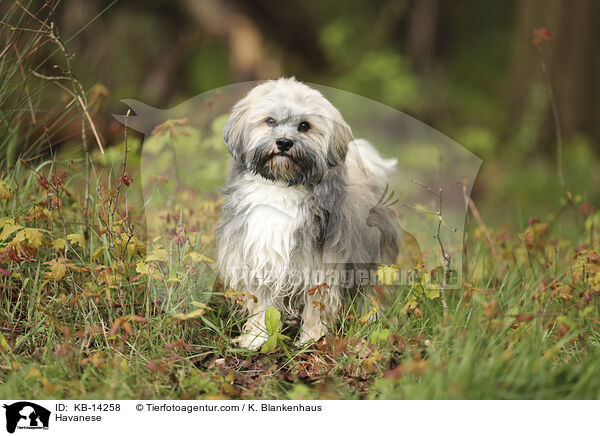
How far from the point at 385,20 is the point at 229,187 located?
7804mm

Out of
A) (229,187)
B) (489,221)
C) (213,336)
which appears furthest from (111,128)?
(489,221)

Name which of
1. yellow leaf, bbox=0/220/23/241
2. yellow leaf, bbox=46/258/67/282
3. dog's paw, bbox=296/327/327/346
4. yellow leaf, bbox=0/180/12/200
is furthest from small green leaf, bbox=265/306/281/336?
yellow leaf, bbox=0/180/12/200

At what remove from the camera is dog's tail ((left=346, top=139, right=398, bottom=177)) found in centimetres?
313

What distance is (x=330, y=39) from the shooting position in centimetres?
841

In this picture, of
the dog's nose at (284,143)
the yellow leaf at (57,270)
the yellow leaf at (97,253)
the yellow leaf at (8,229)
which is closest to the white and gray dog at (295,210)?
the dog's nose at (284,143)

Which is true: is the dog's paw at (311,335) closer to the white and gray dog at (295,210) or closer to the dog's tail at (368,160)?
the white and gray dog at (295,210)

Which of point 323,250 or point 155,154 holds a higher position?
point 155,154

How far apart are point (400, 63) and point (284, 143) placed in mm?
6210

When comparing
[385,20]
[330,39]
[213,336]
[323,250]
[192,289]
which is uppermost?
[385,20]

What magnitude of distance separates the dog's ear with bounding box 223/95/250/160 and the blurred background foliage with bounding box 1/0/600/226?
3058mm

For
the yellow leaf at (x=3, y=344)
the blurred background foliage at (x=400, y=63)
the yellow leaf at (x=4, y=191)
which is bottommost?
the yellow leaf at (x=3, y=344)

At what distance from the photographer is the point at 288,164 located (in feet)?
8.99

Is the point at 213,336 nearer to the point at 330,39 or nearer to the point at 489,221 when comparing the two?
the point at 489,221
